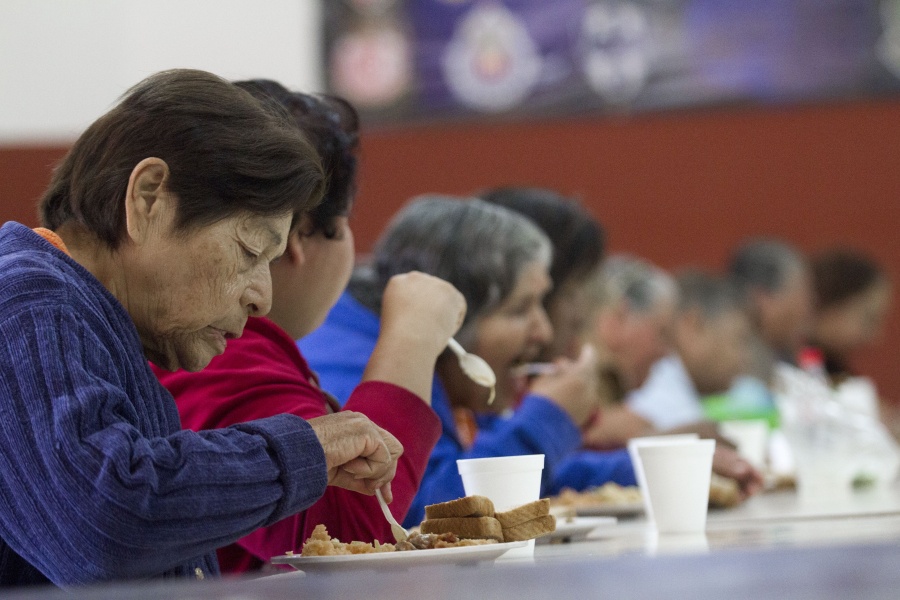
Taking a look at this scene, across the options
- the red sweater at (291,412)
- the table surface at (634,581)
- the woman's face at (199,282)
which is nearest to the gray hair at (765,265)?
the red sweater at (291,412)

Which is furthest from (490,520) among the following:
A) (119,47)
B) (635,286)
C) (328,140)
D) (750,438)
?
(119,47)

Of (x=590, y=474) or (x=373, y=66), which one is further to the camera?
(x=373, y=66)

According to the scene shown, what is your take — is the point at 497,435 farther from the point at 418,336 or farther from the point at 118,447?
the point at 118,447

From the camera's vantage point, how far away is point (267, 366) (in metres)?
1.31

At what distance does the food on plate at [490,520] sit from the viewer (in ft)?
3.43

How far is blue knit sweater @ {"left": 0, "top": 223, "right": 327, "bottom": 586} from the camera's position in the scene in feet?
2.65

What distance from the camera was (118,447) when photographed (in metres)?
0.81

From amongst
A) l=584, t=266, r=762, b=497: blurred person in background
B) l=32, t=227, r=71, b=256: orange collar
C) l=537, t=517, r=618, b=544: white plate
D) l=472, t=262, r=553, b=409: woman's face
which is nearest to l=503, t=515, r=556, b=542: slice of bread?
l=537, t=517, r=618, b=544: white plate

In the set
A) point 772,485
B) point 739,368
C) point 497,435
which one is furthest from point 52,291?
point 739,368

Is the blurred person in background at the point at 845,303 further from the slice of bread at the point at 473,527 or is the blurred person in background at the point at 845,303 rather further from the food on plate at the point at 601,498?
the slice of bread at the point at 473,527

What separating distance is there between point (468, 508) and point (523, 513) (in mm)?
51

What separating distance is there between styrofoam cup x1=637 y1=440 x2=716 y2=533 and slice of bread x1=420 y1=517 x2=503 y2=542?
44cm

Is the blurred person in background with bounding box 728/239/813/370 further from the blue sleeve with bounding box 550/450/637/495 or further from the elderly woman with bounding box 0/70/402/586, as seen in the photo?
the elderly woman with bounding box 0/70/402/586

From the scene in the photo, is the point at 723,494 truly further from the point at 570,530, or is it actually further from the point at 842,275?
the point at 842,275
